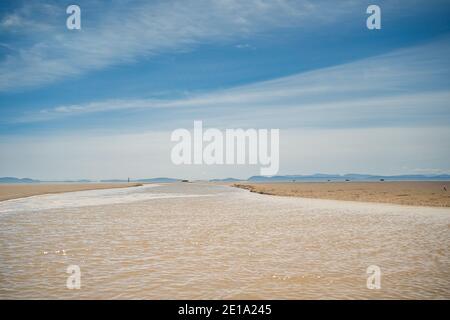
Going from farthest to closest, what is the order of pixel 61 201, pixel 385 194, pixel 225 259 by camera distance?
pixel 385 194
pixel 61 201
pixel 225 259

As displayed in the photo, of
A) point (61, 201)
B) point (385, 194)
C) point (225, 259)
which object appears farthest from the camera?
point (385, 194)

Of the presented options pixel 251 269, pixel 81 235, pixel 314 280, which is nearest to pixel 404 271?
pixel 314 280

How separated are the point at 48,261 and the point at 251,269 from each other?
655 cm

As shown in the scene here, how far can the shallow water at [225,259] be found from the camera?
841cm

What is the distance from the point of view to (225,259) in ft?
37.7

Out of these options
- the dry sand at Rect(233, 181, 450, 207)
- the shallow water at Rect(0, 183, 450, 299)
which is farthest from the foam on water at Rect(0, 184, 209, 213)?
the dry sand at Rect(233, 181, 450, 207)

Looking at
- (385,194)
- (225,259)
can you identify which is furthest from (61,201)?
(385,194)

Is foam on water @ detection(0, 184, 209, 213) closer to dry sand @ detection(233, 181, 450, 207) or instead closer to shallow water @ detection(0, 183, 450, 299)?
shallow water @ detection(0, 183, 450, 299)

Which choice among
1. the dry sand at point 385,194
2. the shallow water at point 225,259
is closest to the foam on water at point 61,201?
the shallow water at point 225,259

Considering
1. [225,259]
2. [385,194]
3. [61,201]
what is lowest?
[385,194]

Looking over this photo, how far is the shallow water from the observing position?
8406 millimetres

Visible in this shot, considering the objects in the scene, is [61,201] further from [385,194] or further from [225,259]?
[385,194]

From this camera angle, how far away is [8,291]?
8.34m
